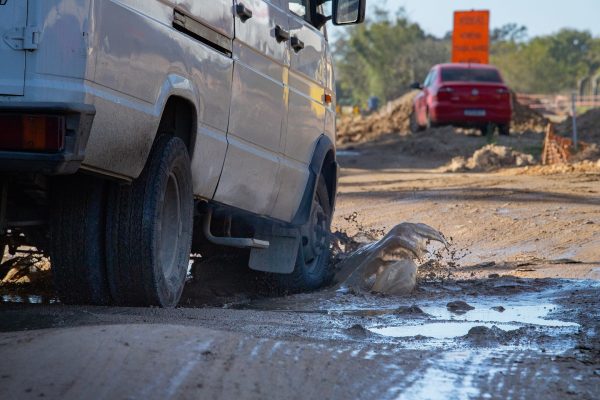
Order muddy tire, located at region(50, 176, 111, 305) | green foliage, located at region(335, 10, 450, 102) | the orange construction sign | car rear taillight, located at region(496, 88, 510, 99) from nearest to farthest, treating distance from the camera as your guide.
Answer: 1. muddy tire, located at region(50, 176, 111, 305)
2. car rear taillight, located at region(496, 88, 510, 99)
3. the orange construction sign
4. green foliage, located at region(335, 10, 450, 102)

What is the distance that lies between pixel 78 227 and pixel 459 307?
8.44 feet

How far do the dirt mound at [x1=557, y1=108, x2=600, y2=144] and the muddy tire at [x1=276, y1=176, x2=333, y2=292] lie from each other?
795 inches

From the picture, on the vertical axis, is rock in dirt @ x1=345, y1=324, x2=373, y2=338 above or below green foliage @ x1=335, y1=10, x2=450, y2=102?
below

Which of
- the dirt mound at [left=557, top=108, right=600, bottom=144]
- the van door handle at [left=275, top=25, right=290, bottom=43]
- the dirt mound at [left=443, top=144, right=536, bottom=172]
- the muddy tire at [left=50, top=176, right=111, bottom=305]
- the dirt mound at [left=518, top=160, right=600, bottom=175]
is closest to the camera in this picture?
the muddy tire at [left=50, top=176, right=111, bottom=305]

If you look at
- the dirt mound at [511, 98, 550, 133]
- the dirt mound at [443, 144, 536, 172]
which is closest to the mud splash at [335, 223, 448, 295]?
the dirt mound at [443, 144, 536, 172]

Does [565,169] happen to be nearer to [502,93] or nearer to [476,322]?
[502,93]

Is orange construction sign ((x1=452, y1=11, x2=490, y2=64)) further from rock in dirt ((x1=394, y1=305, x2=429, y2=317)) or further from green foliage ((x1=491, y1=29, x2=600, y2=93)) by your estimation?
green foliage ((x1=491, y1=29, x2=600, y2=93))

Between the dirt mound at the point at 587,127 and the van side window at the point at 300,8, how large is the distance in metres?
20.7

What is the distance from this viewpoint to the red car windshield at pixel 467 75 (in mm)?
27234

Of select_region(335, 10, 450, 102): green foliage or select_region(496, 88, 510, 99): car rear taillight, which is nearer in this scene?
select_region(496, 88, 510, 99): car rear taillight

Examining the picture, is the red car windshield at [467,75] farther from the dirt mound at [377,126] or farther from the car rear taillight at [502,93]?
the dirt mound at [377,126]

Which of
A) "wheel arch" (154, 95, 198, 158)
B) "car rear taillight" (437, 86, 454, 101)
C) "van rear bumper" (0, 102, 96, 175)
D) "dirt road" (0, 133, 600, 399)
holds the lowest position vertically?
"dirt road" (0, 133, 600, 399)

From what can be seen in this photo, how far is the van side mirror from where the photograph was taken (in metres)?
8.07

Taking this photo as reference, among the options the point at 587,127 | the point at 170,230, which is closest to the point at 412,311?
the point at 170,230
